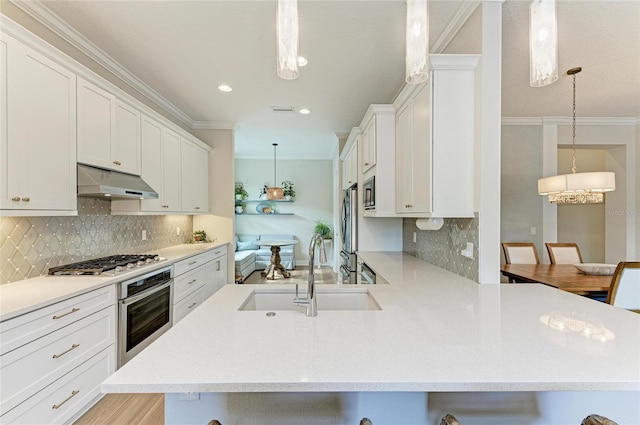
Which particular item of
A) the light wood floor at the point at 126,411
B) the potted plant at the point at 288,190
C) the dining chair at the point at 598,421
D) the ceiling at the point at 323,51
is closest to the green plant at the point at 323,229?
the potted plant at the point at 288,190

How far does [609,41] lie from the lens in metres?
2.44

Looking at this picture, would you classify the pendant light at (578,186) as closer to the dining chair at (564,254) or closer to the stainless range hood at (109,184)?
the dining chair at (564,254)

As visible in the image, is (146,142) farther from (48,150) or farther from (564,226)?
(564,226)

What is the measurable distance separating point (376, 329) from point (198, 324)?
698 millimetres

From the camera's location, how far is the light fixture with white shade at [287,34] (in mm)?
1113

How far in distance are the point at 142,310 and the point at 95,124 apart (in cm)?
154

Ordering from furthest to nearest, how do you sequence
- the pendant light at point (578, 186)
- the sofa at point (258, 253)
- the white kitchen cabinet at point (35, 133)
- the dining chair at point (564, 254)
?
the sofa at point (258, 253), the dining chair at point (564, 254), the pendant light at point (578, 186), the white kitchen cabinet at point (35, 133)

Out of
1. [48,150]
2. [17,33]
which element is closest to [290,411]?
[48,150]

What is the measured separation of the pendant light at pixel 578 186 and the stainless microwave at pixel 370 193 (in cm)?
223

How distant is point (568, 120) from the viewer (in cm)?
443

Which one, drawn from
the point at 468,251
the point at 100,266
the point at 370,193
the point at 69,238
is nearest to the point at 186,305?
the point at 100,266

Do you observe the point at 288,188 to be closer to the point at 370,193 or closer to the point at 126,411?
the point at 370,193

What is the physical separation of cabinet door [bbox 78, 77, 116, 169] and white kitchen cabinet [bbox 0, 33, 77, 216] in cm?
8

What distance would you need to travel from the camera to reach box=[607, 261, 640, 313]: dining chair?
214cm
